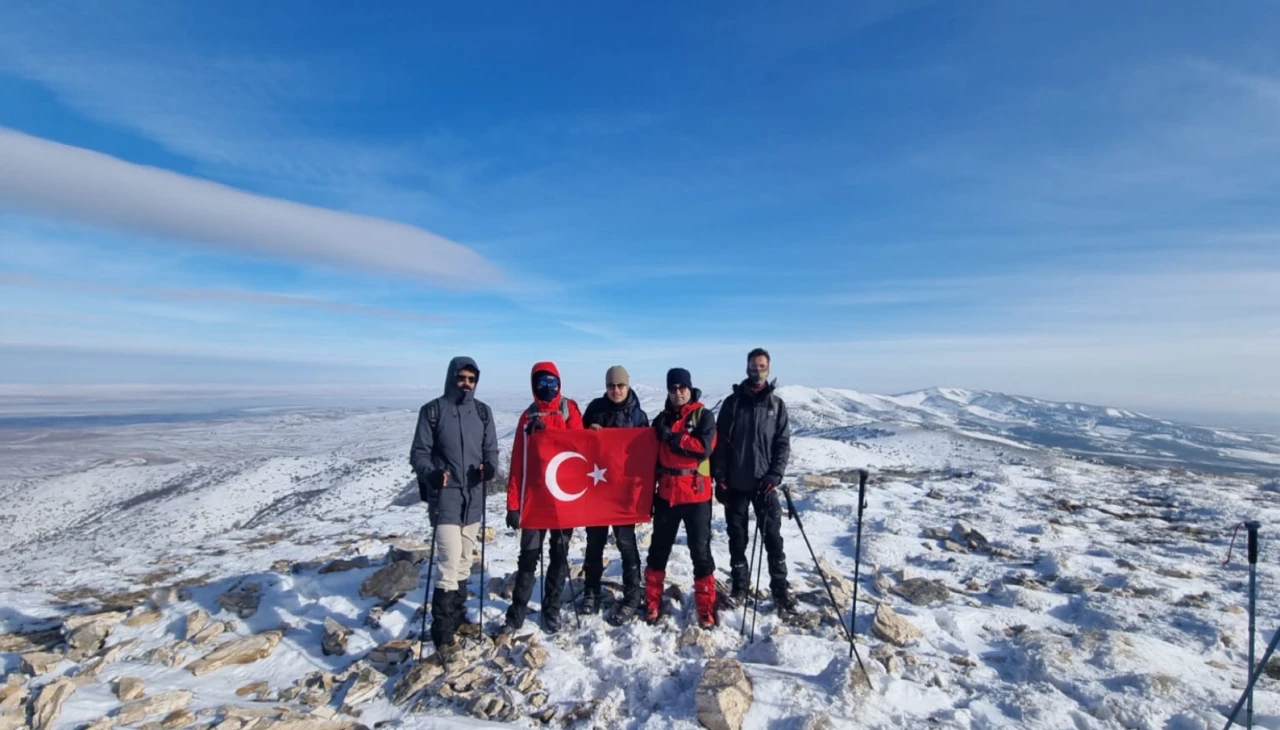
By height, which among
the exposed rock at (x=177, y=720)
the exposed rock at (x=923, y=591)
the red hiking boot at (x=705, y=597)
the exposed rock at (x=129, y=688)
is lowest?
the exposed rock at (x=129, y=688)

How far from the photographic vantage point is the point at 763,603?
759cm

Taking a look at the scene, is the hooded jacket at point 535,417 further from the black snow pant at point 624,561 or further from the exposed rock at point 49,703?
the exposed rock at point 49,703

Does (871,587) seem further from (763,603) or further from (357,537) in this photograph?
(357,537)

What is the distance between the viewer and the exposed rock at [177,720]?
5.16m

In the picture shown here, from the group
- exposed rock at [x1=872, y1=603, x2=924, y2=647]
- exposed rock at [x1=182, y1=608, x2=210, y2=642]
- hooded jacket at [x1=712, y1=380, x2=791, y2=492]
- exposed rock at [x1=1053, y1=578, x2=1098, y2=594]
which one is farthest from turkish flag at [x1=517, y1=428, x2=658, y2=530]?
exposed rock at [x1=1053, y1=578, x2=1098, y2=594]

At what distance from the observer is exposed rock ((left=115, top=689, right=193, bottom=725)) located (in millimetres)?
5215

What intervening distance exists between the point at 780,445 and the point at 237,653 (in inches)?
284

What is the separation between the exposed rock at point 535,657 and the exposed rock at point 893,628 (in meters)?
4.07

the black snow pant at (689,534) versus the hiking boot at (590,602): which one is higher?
the black snow pant at (689,534)

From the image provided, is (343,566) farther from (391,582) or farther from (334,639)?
(334,639)

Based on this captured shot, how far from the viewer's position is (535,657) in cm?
614

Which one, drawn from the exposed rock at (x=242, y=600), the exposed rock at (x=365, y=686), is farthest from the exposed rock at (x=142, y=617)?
the exposed rock at (x=365, y=686)

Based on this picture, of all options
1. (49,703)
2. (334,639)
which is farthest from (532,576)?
(49,703)

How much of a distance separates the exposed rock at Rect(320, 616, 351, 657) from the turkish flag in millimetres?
2890
